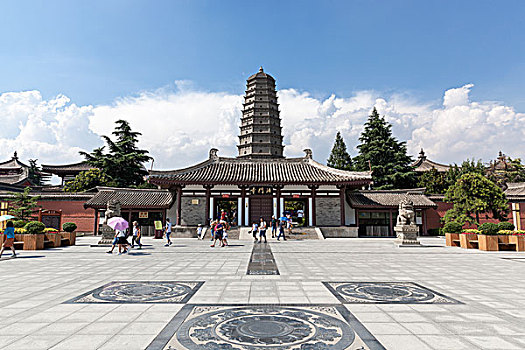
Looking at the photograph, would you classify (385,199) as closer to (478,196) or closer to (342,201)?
(342,201)

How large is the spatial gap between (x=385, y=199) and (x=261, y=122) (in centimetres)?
2001

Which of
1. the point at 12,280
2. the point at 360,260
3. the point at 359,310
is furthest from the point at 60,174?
the point at 359,310

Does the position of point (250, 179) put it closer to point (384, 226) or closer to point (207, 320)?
point (384, 226)

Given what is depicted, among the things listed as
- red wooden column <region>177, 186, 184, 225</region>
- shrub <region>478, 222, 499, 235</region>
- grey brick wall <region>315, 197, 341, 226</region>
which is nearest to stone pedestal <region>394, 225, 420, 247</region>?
shrub <region>478, 222, 499, 235</region>

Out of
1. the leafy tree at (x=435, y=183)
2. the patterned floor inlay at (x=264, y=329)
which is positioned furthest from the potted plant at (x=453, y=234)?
the leafy tree at (x=435, y=183)

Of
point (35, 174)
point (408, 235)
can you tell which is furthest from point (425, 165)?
point (35, 174)

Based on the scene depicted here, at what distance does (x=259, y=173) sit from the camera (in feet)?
77.8

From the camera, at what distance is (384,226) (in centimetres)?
2366

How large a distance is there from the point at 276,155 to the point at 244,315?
34.9 m

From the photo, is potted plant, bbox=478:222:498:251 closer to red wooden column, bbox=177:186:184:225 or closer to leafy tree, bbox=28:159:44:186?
red wooden column, bbox=177:186:184:225

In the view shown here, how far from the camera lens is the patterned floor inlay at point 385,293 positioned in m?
4.73

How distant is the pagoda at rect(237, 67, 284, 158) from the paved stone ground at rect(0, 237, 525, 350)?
2991 centimetres

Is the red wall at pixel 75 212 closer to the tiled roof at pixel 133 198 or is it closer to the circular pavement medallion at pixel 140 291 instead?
the tiled roof at pixel 133 198

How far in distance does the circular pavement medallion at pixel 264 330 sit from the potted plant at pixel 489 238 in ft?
39.8
